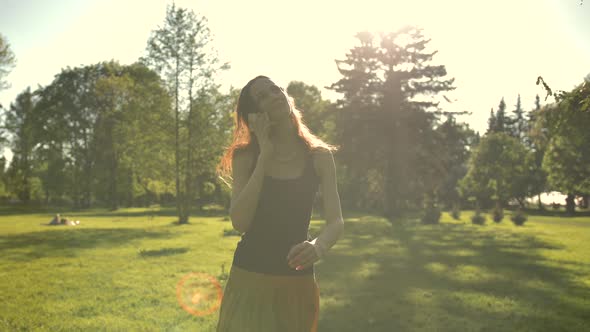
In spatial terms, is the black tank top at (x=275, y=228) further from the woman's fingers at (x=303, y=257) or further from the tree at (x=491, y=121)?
the tree at (x=491, y=121)

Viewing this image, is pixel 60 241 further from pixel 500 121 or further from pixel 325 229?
pixel 500 121

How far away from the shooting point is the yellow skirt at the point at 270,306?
252cm

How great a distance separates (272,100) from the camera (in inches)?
110

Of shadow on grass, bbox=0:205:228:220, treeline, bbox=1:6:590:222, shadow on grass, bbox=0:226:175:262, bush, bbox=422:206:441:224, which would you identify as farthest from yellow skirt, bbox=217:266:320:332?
shadow on grass, bbox=0:205:228:220

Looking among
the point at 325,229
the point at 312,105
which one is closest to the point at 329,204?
the point at 325,229

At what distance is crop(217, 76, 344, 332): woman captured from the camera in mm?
2531

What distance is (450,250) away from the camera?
19.7 metres

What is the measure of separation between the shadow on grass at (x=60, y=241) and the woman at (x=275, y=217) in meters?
16.2

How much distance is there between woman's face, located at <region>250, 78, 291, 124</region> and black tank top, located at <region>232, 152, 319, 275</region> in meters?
0.42

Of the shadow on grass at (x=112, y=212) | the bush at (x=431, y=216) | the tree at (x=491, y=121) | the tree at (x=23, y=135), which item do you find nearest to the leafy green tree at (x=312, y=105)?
the bush at (x=431, y=216)

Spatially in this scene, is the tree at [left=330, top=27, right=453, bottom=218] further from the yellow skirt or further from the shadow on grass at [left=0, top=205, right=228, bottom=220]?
the yellow skirt

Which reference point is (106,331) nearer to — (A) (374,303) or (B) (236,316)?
(A) (374,303)

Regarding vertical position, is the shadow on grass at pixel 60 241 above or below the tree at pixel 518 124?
below

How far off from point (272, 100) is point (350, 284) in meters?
10.2
